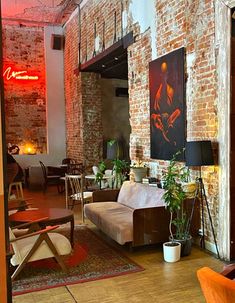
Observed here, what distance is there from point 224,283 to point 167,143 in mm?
3944

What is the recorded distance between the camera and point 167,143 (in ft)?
17.6

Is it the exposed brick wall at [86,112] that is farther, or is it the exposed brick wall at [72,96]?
the exposed brick wall at [72,96]

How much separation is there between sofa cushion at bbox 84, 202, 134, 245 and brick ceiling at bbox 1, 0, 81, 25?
5848 millimetres

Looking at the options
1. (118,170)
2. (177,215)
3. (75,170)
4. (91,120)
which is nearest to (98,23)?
(91,120)

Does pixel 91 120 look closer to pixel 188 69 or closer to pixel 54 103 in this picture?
pixel 54 103

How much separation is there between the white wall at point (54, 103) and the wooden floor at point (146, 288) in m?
7.50

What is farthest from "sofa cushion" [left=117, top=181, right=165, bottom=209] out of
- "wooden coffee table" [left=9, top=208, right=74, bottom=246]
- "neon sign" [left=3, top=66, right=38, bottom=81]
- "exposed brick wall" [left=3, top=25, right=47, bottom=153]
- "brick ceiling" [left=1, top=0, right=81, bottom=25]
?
"neon sign" [left=3, top=66, right=38, bottom=81]

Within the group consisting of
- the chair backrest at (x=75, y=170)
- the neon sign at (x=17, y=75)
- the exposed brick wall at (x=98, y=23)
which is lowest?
the chair backrest at (x=75, y=170)

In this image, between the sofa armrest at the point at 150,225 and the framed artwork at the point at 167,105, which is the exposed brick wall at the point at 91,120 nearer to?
the framed artwork at the point at 167,105

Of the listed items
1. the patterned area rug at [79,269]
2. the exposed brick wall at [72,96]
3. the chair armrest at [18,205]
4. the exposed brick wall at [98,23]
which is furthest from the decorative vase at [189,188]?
the exposed brick wall at [72,96]

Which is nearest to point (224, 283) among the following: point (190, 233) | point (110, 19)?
point (190, 233)

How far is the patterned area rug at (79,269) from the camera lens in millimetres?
3619

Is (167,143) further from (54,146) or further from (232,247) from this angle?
(54,146)

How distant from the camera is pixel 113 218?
15.7 ft
